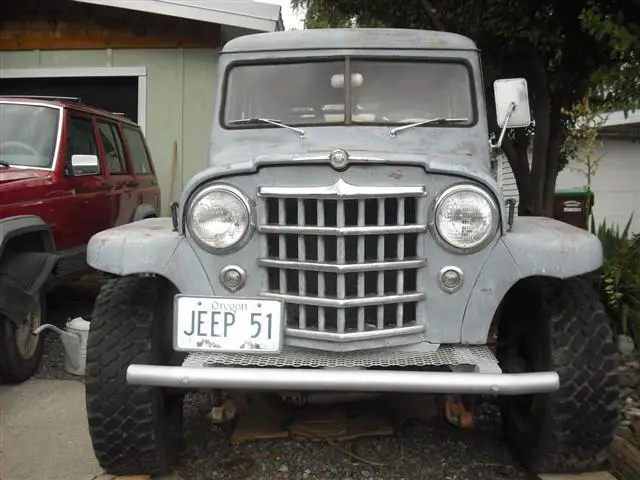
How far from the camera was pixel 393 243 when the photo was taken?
2.57 meters

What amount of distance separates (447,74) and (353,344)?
183 cm

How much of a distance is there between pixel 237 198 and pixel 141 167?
174 inches

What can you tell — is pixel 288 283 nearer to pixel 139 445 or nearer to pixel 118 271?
pixel 118 271

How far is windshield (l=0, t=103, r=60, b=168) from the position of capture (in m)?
4.81

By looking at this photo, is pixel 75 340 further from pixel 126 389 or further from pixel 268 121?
pixel 268 121

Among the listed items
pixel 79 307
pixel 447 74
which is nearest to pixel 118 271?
pixel 447 74

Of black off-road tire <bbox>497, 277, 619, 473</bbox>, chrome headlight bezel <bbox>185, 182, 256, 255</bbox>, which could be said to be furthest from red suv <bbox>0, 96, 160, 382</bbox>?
black off-road tire <bbox>497, 277, 619, 473</bbox>

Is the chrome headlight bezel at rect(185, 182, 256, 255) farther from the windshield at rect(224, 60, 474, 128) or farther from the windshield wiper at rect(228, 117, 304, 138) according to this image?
the windshield at rect(224, 60, 474, 128)

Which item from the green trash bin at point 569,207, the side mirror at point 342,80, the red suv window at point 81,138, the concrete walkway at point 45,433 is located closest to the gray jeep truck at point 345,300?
the concrete walkway at point 45,433

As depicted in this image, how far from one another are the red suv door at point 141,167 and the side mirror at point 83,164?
1.41 meters

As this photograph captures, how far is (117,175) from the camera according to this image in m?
5.95

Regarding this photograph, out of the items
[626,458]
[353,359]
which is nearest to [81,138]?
[353,359]

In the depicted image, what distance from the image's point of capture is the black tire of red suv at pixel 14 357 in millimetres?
4000

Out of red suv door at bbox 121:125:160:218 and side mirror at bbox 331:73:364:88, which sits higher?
side mirror at bbox 331:73:364:88
